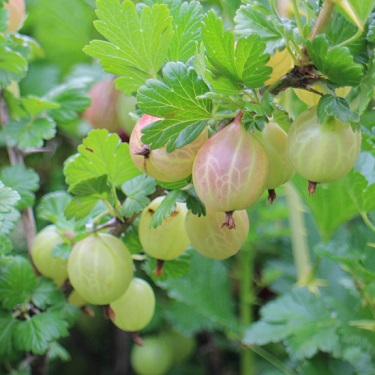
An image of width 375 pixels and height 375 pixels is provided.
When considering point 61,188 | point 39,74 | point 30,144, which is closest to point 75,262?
point 30,144

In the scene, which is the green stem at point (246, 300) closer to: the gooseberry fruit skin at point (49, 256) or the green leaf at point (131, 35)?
the gooseberry fruit skin at point (49, 256)

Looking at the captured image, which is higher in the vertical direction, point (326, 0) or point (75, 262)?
point (326, 0)

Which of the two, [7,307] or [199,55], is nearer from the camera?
[199,55]

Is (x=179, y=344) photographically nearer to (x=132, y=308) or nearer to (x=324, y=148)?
(x=132, y=308)

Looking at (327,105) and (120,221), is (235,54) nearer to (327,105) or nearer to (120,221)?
(327,105)

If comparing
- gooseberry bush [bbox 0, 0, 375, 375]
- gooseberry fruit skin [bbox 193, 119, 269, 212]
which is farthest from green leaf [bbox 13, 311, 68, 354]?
gooseberry fruit skin [bbox 193, 119, 269, 212]

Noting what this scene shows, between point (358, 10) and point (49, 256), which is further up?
point (358, 10)

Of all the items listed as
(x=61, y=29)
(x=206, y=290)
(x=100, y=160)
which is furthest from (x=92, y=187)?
(x=61, y=29)
